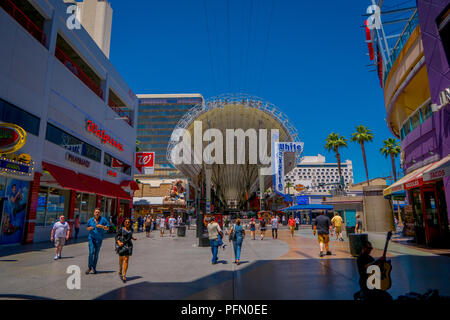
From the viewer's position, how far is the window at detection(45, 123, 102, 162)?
60.0 feet

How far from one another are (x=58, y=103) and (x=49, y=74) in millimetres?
2068

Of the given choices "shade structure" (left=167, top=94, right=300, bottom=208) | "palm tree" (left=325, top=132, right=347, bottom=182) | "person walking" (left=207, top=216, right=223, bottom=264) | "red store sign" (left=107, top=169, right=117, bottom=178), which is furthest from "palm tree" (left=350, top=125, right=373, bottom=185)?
"person walking" (left=207, top=216, right=223, bottom=264)

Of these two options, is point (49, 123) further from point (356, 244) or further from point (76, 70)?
point (356, 244)

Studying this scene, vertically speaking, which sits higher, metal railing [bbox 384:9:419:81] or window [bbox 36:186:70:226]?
metal railing [bbox 384:9:419:81]

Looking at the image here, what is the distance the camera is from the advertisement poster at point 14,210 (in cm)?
1451

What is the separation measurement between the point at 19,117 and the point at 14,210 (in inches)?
195

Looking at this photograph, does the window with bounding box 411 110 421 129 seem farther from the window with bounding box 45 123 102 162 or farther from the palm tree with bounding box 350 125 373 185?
the palm tree with bounding box 350 125 373 185

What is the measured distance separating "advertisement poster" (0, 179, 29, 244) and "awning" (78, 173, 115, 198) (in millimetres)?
5568

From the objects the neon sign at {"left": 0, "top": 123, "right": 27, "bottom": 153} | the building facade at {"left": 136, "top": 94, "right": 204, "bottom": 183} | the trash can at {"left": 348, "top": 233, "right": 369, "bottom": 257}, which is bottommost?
the trash can at {"left": 348, "top": 233, "right": 369, "bottom": 257}

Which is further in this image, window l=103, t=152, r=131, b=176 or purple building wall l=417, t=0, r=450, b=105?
window l=103, t=152, r=131, b=176

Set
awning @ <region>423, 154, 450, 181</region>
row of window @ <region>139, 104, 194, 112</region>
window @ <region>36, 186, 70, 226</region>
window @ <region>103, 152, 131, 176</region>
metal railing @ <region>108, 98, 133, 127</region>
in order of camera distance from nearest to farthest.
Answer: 1. awning @ <region>423, 154, 450, 181</region>
2. window @ <region>36, 186, 70, 226</region>
3. window @ <region>103, 152, 131, 176</region>
4. metal railing @ <region>108, 98, 133, 127</region>
5. row of window @ <region>139, 104, 194, 112</region>

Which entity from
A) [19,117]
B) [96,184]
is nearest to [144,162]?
[96,184]

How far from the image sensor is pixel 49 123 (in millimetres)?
17891
